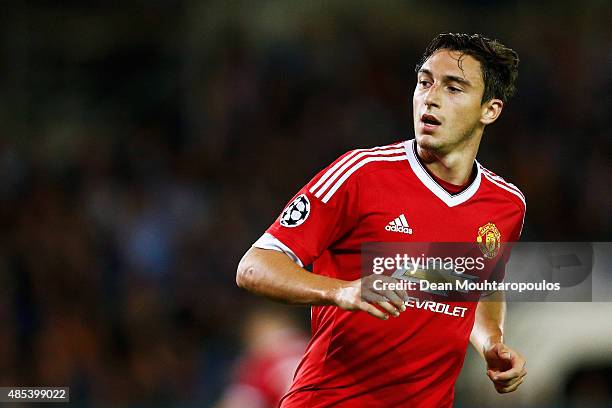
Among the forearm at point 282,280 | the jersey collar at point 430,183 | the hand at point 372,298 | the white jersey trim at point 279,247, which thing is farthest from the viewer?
the jersey collar at point 430,183

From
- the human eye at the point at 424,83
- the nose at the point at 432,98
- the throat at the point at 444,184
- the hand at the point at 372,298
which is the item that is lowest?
A: the hand at the point at 372,298

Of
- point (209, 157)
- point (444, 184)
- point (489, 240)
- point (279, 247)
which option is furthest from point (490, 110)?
point (209, 157)

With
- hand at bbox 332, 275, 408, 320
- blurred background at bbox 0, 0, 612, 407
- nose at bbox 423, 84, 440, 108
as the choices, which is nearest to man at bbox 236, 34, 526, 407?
nose at bbox 423, 84, 440, 108

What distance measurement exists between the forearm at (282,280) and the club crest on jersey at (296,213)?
0.50ft

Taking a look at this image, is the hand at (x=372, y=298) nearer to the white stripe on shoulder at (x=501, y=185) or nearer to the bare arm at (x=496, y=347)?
the bare arm at (x=496, y=347)

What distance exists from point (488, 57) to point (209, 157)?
5.51m

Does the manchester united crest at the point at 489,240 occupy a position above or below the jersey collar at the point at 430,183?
below

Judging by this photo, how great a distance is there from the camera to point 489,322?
4.01 meters

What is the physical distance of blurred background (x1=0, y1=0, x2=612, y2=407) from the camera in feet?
24.9

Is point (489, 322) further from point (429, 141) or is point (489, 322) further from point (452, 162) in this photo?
point (429, 141)

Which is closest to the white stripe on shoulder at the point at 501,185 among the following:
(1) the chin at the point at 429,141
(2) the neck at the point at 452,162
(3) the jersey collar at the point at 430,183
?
(2) the neck at the point at 452,162

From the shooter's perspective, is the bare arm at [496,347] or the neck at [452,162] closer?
→ the bare arm at [496,347]

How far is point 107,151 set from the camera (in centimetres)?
925

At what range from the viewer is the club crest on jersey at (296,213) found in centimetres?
341
